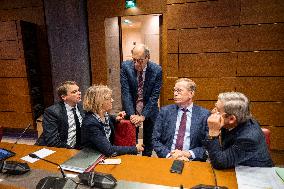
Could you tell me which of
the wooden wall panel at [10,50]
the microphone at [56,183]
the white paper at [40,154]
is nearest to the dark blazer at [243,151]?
the microphone at [56,183]

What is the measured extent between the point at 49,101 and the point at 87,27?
5.83ft

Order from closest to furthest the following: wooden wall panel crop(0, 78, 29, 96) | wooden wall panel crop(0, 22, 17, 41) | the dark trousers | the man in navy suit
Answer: the man in navy suit < the dark trousers < wooden wall panel crop(0, 22, 17, 41) < wooden wall panel crop(0, 78, 29, 96)

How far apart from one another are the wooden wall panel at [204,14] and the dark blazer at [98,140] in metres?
2.39

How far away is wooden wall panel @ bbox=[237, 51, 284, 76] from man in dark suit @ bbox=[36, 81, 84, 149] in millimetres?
2503

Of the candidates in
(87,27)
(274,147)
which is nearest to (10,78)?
(87,27)

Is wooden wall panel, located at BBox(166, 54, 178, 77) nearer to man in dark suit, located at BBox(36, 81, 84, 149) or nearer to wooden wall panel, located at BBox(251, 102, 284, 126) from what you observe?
wooden wall panel, located at BBox(251, 102, 284, 126)

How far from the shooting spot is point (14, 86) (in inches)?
202

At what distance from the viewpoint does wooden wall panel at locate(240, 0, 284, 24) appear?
365 centimetres

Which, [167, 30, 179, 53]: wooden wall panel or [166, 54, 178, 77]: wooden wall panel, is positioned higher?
[167, 30, 179, 53]: wooden wall panel

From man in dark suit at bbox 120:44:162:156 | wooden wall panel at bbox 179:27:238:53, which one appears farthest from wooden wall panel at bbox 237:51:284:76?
man in dark suit at bbox 120:44:162:156

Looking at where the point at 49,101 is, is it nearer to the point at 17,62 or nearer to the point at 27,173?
the point at 17,62

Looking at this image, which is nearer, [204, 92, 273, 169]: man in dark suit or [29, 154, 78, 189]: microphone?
[29, 154, 78, 189]: microphone

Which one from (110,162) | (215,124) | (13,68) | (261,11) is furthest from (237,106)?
(13,68)

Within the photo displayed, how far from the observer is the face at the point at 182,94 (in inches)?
102
